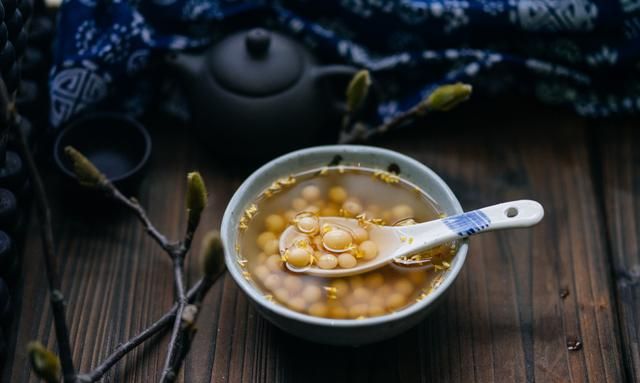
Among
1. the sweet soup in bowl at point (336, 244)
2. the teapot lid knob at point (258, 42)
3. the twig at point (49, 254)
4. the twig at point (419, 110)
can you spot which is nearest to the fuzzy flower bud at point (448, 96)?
the twig at point (419, 110)

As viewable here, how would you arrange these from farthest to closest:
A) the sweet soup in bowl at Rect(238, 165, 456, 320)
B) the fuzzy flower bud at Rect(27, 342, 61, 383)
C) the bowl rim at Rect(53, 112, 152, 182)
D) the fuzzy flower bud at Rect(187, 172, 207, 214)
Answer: the bowl rim at Rect(53, 112, 152, 182), the sweet soup in bowl at Rect(238, 165, 456, 320), the fuzzy flower bud at Rect(187, 172, 207, 214), the fuzzy flower bud at Rect(27, 342, 61, 383)

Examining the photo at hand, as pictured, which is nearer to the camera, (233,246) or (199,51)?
(233,246)

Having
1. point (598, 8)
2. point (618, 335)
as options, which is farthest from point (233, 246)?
point (598, 8)

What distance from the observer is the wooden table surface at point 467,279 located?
849mm

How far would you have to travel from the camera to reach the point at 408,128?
1.11 meters

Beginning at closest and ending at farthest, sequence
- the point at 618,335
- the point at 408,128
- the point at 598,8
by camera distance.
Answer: the point at 618,335
the point at 598,8
the point at 408,128

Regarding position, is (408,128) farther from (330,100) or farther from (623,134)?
(623,134)

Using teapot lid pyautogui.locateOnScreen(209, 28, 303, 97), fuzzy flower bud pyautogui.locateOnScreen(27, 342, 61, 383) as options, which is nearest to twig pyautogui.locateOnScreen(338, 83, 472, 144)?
teapot lid pyautogui.locateOnScreen(209, 28, 303, 97)

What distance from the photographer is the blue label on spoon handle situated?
81 cm

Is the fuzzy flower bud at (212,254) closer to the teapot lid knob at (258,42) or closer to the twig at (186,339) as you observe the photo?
the twig at (186,339)

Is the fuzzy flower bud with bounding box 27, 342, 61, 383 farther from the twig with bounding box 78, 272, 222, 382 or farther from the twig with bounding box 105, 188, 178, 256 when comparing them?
the twig with bounding box 105, 188, 178, 256

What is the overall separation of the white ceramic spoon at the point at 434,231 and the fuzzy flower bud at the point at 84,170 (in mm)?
226

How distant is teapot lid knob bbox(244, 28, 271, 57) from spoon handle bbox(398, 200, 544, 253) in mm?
328

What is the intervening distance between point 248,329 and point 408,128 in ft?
1.33
